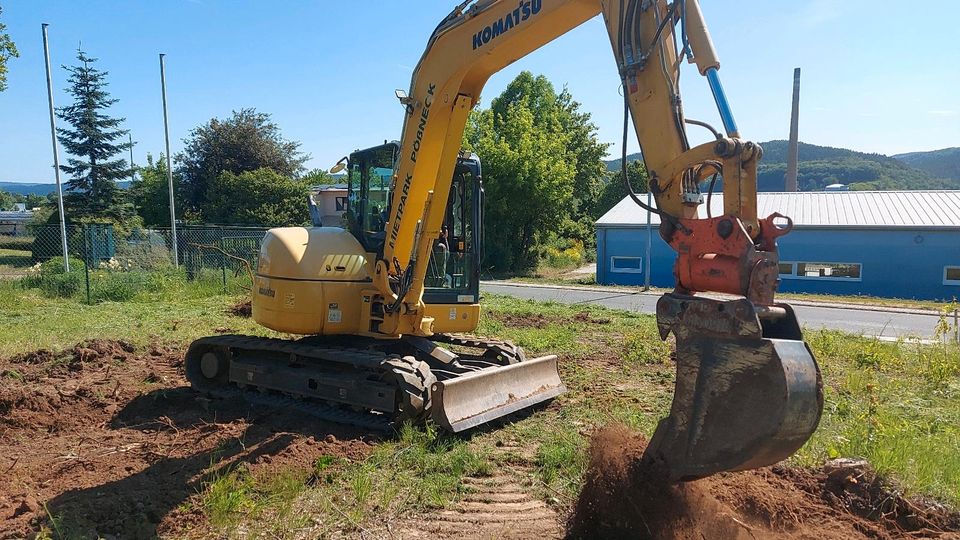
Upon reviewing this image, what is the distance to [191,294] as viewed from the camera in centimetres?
1684

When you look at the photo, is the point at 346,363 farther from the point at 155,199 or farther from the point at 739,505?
the point at 155,199

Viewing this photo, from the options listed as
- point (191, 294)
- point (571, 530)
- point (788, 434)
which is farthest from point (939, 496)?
point (191, 294)

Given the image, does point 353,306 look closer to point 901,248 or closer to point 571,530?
point 571,530

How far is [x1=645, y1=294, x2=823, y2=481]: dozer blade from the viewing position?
318 centimetres

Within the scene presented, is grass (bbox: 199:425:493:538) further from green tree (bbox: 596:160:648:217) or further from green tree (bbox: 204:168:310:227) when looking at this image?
green tree (bbox: 596:160:648:217)

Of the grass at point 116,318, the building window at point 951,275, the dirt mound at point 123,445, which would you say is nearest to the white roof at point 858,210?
the building window at point 951,275

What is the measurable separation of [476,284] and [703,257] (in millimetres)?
3791

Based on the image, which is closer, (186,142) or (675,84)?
(675,84)

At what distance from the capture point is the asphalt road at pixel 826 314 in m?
14.5

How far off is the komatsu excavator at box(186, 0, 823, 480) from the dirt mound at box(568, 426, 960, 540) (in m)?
0.29

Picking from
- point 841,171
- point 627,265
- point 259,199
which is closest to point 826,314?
point 627,265

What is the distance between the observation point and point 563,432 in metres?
6.09

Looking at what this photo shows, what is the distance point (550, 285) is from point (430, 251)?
20233 mm

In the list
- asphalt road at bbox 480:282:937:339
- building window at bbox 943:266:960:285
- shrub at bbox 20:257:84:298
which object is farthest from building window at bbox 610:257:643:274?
shrub at bbox 20:257:84:298
